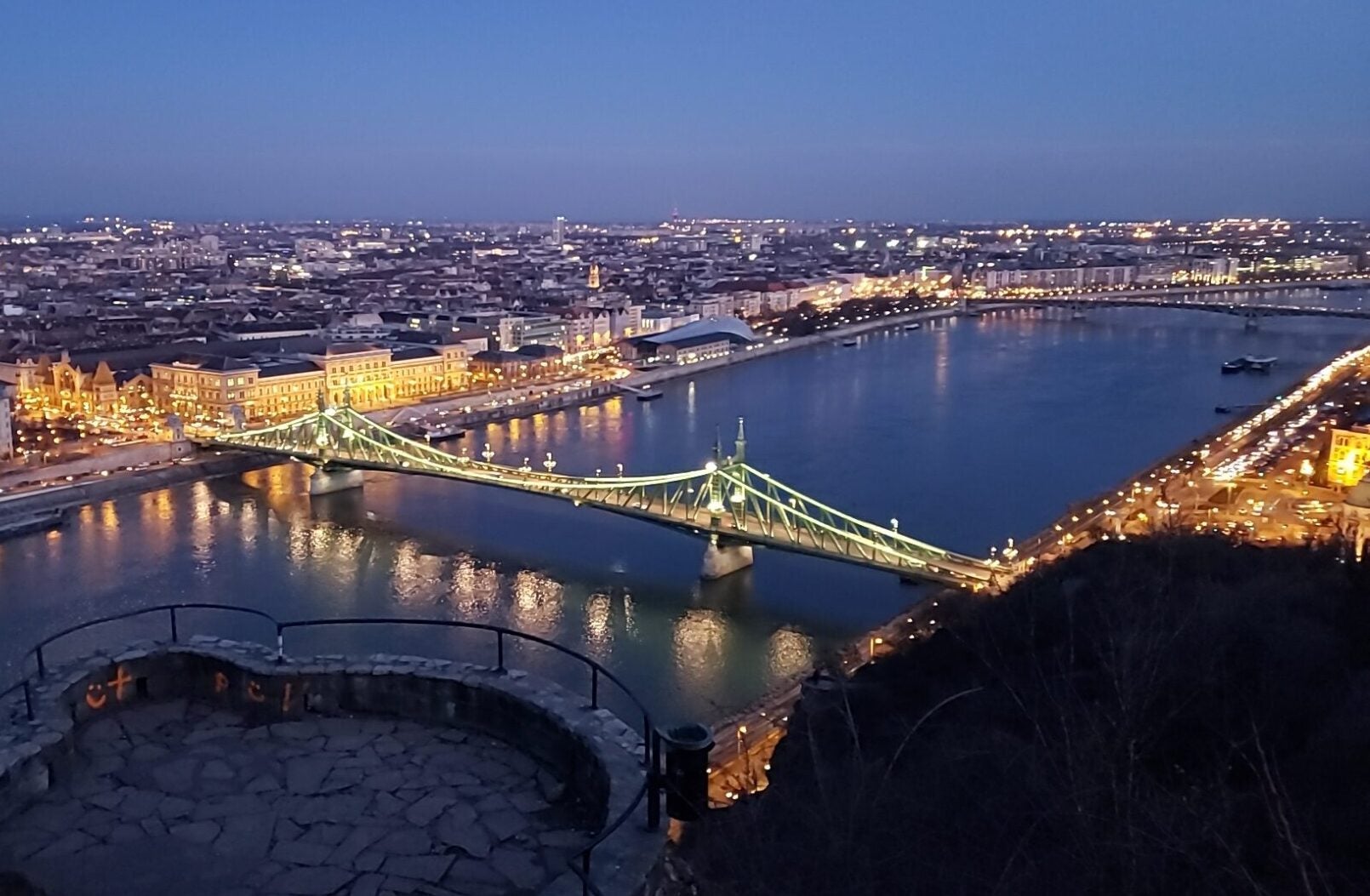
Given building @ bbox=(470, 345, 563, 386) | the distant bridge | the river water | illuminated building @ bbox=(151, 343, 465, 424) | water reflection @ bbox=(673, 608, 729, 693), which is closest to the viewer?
water reflection @ bbox=(673, 608, 729, 693)

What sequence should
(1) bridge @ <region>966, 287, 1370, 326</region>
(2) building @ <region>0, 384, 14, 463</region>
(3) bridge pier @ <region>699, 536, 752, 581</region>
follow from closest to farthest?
(3) bridge pier @ <region>699, 536, 752, 581</region> → (2) building @ <region>0, 384, 14, 463</region> → (1) bridge @ <region>966, 287, 1370, 326</region>

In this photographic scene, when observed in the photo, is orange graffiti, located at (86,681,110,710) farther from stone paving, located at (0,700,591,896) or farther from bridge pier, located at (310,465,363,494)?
bridge pier, located at (310,465,363,494)

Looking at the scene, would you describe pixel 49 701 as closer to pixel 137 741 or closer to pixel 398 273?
pixel 137 741

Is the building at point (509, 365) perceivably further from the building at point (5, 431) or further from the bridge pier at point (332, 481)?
the building at point (5, 431)

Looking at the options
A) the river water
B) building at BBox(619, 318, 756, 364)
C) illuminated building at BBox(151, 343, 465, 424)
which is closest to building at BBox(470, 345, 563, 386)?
illuminated building at BBox(151, 343, 465, 424)

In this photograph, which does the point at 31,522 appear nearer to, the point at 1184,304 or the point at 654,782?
the point at 654,782

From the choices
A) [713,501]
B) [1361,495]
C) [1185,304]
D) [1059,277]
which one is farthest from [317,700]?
[1059,277]

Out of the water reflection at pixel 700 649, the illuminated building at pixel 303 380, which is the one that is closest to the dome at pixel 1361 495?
the water reflection at pixel 700 649

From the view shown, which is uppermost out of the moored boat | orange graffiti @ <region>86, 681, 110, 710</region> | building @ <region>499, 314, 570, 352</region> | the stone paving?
orange graffiti @ <region>86, 681, 110, 710</region>
